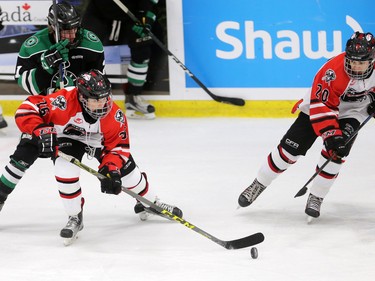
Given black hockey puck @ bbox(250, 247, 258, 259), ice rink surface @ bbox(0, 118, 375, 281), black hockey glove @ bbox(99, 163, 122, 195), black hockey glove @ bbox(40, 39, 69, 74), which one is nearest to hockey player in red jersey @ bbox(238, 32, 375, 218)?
ice rink surface @ bbox(0, 118, 375, 281)

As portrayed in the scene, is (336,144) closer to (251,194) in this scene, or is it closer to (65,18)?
(251,194)

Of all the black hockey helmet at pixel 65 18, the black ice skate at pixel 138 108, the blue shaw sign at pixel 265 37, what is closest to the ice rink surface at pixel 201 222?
the black ice skate at pixel 138 108

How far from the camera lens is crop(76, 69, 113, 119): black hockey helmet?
388 centimetres

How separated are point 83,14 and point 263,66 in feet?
4.34

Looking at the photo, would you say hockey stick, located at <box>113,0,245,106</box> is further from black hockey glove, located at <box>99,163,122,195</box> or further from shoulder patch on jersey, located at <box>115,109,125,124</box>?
black hockey glove, located at <box>99,163,122,195</box>

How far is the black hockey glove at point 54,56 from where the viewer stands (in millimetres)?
4727

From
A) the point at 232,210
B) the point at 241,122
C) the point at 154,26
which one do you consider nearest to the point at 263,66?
the point at 241,122

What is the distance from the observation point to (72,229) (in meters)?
4.09

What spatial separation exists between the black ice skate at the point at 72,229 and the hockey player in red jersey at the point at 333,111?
0.98m

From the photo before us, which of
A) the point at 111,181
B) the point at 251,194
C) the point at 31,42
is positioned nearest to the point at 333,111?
the point at 251,194

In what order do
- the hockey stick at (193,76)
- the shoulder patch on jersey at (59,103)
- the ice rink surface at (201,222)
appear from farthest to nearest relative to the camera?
the hockey stick at (193,76), the shoulder patch on jersey at (59,103), the ice rink surface at (201,222)

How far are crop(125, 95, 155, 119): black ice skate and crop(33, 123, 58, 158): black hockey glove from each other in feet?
7.97

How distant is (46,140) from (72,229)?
491 mm

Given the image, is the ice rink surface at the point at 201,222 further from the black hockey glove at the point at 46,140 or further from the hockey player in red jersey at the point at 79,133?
the black hockey glove at the point at 46,140
